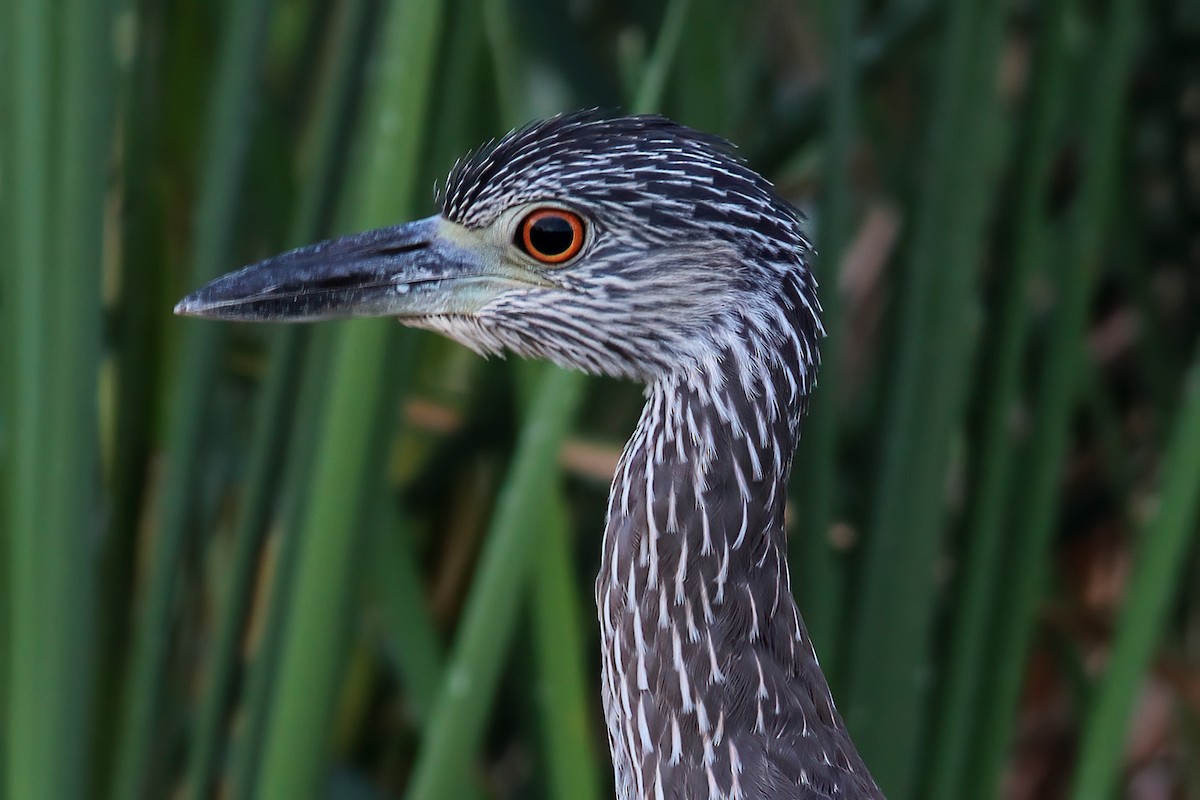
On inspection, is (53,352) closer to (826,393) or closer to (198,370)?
(198,370)

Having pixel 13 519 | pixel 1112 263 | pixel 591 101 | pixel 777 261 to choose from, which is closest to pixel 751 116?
pixel 591 101

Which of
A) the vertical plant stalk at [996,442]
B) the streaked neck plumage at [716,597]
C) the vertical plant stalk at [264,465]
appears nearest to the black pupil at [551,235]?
the streaked neck plumage at [716,597]

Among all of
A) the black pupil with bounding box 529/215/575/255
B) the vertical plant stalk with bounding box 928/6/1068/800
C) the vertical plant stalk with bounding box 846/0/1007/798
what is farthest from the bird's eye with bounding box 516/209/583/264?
the vertical plant stalk with bounding box 928/6/1068/800

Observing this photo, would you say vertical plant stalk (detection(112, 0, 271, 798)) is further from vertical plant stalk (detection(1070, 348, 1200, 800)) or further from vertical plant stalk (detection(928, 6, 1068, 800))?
vertical plant stalk (detection(1070, 348, 1200, 800))

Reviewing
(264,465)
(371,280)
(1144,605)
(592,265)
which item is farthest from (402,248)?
(1144,605)

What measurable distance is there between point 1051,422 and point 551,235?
0.61m

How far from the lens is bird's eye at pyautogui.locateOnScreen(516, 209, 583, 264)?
94 cm

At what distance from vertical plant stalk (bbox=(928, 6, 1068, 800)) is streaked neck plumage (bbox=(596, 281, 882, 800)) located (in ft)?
1.21

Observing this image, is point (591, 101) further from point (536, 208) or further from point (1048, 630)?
point (1048, 630)

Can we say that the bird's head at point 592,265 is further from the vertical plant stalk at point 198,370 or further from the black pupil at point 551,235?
the vertical plant stalk at point 198,370

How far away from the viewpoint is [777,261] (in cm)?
94

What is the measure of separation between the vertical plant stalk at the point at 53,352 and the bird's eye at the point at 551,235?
1.04ft

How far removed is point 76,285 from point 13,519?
0.19m

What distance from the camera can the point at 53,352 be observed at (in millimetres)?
945
